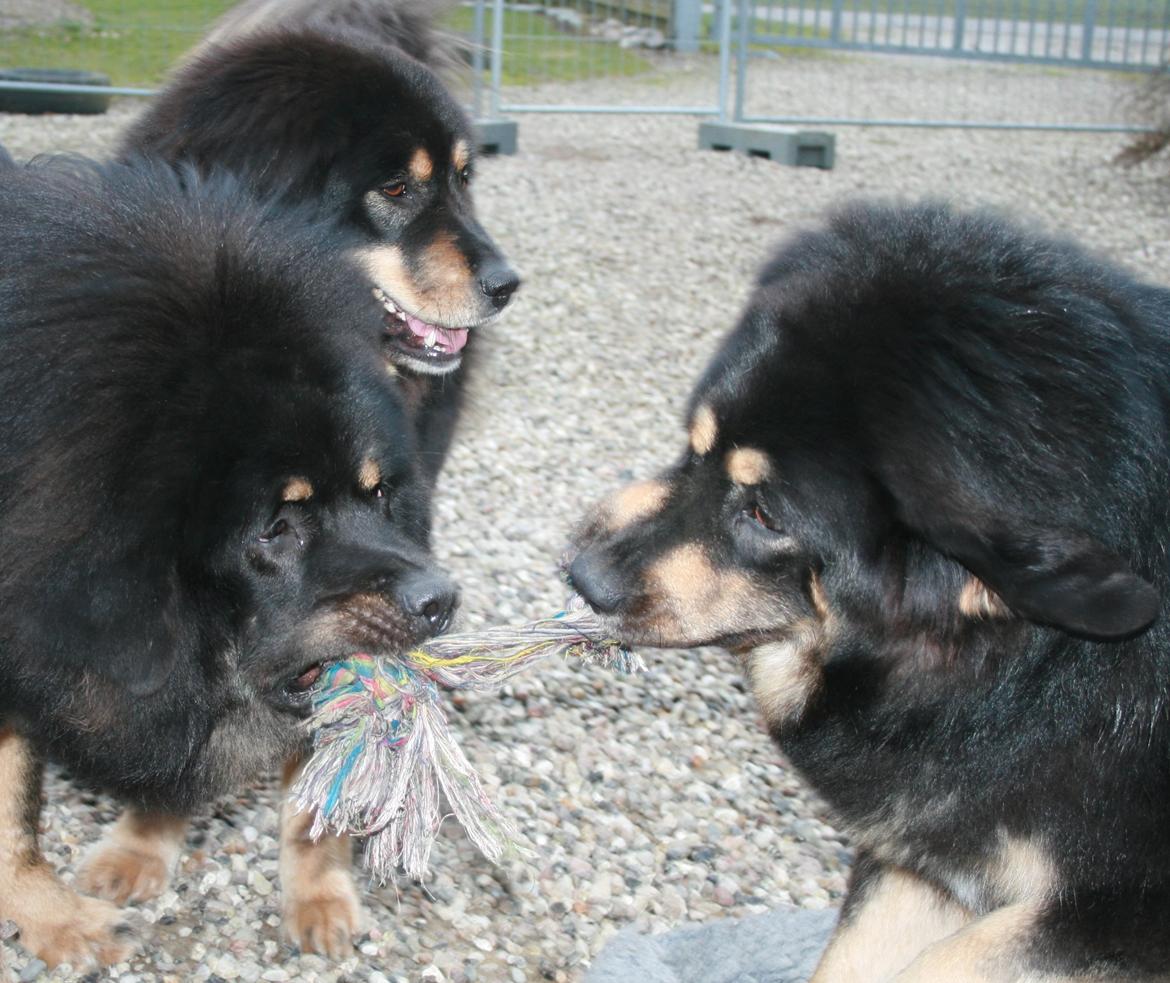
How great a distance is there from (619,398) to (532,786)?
3.19 meters

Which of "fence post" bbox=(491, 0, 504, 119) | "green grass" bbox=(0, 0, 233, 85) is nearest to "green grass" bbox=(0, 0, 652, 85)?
"green grass" bbox=(0, 0, 233, 85)

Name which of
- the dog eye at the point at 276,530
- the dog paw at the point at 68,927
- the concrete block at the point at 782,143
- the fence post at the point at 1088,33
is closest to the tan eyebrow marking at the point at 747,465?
the dog eye at the point at 276,530

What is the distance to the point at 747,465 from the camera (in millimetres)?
2518

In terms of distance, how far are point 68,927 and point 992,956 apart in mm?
1908

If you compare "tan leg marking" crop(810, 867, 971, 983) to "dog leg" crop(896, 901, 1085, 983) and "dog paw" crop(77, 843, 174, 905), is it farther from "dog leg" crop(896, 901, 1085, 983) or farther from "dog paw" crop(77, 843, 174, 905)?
"dog paw" crop(77, 843, 174, 905)

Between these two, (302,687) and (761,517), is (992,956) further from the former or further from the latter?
(302,687)

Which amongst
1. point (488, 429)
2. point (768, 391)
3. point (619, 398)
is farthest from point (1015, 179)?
point (768, 391)

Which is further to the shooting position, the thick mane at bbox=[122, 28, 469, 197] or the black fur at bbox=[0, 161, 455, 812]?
the thick mane at bbox=[122, 28, 469, 197]

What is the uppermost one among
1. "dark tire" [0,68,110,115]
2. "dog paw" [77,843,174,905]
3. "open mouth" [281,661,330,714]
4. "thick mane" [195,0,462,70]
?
"thick mane" [195,0,462,70]

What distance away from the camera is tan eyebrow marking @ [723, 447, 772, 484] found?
2.49 m

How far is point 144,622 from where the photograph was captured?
2.41m

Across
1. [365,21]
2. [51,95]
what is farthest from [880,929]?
[51,95]

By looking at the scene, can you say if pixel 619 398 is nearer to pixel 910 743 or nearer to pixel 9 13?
pixel 910 743

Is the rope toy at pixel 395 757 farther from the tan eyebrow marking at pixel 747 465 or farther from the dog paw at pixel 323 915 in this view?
the tan eyebrow marking at pixel 747 465
